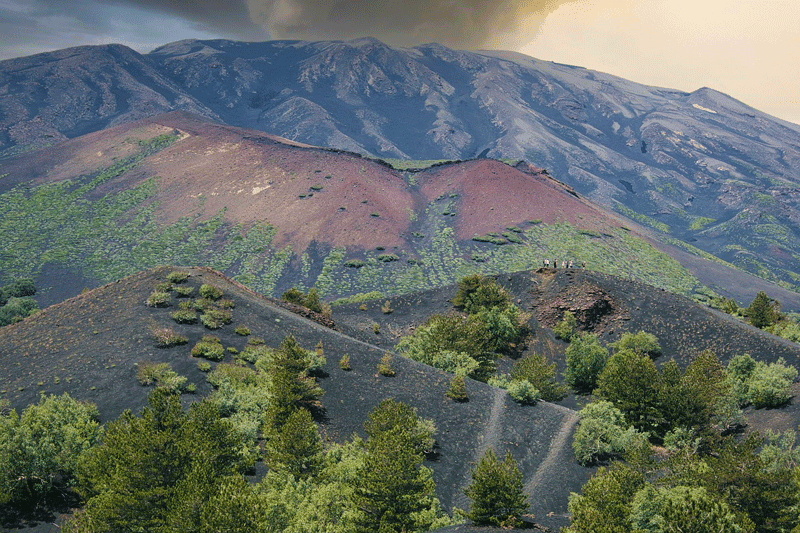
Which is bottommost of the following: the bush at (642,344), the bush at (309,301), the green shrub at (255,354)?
the green shrub at (255,354)

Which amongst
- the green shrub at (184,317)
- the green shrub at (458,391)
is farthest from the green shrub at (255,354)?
the green shrub at (458,391)

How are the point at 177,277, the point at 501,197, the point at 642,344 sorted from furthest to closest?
the point at 501,197, the point at 642,344, the point at 177,277

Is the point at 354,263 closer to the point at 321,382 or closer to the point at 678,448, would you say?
the point at 321,382

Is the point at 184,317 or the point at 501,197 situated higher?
the point at 501,197

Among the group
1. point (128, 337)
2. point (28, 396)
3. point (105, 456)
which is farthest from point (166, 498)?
point (128, 337)

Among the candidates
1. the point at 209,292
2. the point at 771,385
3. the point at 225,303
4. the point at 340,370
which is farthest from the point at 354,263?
the point at 771,385

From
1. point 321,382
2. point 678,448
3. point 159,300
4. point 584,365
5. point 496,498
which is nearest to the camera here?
point 496,498

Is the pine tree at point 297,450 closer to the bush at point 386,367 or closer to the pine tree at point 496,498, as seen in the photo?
the pine tree at point 496,498

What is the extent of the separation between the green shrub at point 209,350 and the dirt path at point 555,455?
21635mm

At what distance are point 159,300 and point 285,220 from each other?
245 feet

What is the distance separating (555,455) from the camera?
120 ft

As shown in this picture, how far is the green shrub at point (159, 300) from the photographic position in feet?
147

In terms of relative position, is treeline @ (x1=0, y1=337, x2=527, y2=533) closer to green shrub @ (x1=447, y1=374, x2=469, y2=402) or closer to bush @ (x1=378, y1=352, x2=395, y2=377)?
green shrub @ (x1=447, y1=374, x2=469, y2=402)

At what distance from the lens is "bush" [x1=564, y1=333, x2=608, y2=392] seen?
5191 cm
